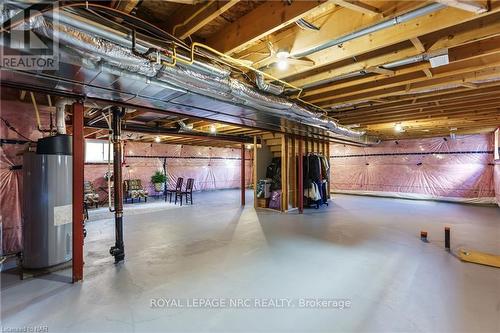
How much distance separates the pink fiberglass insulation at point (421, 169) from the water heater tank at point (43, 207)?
382 inches

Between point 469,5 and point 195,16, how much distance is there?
71.0 inches

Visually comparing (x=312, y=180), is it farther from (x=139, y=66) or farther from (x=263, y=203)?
(x=139, y=66)

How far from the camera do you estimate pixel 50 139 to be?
2865 mm

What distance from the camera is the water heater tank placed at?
2.75 metres

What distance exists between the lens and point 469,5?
1543 mm

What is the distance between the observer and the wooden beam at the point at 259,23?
173 cm

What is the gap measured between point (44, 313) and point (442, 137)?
1058cm

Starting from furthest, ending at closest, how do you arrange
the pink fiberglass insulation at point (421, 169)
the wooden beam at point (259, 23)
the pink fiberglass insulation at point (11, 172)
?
1. the pink fiberglass insulation at point (421, 169)
2. the pink fiberglass insulation at point (11, 172)
3. the wooden beam at point (259, 23)

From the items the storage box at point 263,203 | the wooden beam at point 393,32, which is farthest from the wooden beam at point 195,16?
the storage box at point 263,203

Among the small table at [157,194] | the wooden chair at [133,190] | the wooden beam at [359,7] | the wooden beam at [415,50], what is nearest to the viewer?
the wooden beam at [359,7]

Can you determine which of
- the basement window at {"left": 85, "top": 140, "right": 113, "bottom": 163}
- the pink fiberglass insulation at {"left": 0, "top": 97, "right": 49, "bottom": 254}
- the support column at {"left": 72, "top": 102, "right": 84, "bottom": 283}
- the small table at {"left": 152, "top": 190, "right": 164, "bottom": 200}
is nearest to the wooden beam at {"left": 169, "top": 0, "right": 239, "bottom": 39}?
the support column at {"left": 72, "top": 102, "right": 84, "bottom": 283}

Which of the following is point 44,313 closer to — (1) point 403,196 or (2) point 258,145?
(2) point 258,145

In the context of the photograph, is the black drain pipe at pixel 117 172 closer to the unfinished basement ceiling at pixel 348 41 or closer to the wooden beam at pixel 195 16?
the unfinished basement ceiling at pixel 348 41

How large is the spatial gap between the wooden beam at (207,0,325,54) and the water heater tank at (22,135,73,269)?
228 cm
